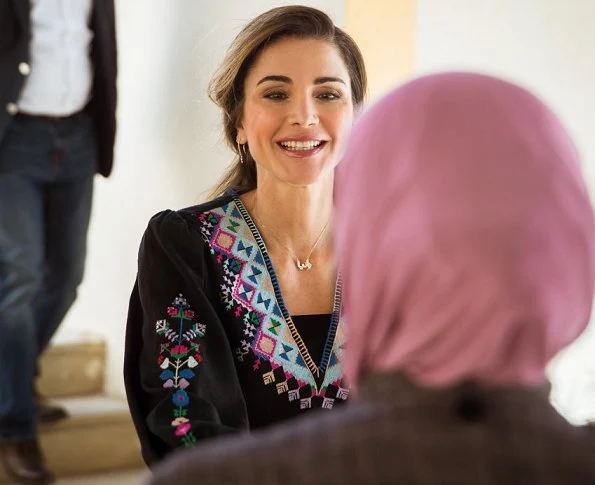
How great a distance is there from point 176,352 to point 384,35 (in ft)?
4.56

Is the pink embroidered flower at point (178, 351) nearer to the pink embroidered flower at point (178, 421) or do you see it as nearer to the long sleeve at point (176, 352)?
the long sleeve at point (176, 352)

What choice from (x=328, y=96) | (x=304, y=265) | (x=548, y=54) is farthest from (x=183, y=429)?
(x=548, y=54)

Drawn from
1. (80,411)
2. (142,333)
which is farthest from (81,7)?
(80,411)

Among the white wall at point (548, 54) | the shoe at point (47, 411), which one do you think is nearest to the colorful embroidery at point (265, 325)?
the shoe at point (47, 411)

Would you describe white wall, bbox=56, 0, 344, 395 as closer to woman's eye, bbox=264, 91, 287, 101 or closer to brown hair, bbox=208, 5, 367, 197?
brown hair, bbox=208, 5, 367, 197

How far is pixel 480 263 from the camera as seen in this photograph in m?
0.72

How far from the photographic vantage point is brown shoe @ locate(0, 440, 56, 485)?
2.23 meters

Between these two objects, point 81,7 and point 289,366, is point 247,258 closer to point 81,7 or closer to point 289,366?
point 289,366

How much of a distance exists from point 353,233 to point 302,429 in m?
0.15

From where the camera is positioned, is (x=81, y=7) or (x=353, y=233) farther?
(x=81, y=7)

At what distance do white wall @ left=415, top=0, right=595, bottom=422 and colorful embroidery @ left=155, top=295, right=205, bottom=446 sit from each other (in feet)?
3.67

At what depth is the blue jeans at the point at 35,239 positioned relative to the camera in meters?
2.11

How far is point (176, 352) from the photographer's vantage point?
61.5 inches

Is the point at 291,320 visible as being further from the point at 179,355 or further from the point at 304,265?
the point at 179,355
